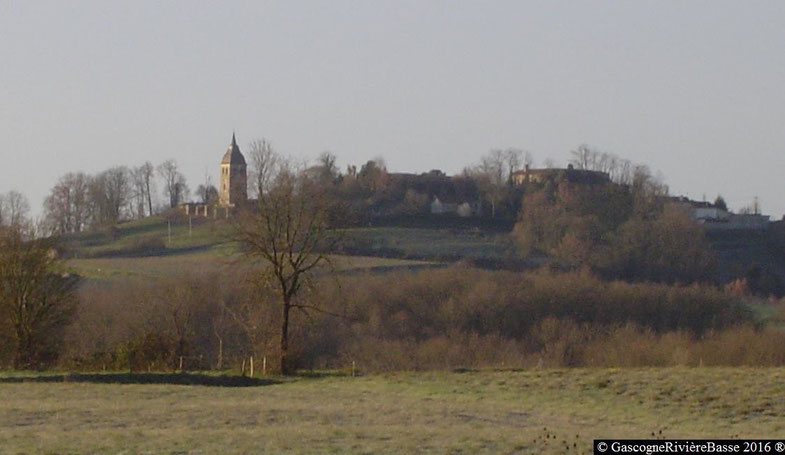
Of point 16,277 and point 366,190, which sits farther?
point 366,190

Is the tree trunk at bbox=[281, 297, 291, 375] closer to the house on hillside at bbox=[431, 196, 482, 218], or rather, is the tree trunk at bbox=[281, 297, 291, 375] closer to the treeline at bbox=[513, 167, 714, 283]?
the treeline at bbox=[513, 167, 714, 283]

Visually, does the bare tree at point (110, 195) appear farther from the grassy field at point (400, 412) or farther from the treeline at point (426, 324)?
the grassy field at point (400, 412)

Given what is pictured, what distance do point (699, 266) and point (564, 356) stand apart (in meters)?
28.8

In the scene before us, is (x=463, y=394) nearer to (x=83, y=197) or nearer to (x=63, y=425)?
(x=63, y=425)

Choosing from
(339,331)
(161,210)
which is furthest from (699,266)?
(161,210)

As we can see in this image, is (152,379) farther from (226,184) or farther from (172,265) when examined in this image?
(226,184)

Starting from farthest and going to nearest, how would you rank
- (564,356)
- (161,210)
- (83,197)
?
(161,210)
(83,197)
(564,356)

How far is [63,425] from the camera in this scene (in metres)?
19.4

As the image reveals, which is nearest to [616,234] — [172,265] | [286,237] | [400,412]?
[172,265]

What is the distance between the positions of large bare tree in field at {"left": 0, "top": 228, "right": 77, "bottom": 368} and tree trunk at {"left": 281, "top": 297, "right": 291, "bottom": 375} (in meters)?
9.61

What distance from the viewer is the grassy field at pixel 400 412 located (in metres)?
16.2

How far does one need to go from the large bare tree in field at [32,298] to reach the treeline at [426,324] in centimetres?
133

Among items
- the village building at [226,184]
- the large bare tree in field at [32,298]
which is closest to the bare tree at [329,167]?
the village building at [226,184]

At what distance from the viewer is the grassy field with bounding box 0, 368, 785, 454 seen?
16203mm
